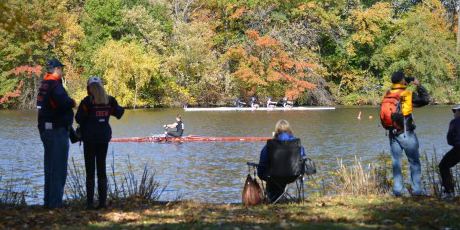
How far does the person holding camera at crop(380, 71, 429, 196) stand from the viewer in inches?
392

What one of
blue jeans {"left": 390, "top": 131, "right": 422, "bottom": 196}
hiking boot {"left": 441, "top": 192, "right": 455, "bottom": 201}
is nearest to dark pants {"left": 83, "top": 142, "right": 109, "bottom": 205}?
blue jeans {"left": 390, "top": 131, "right": 422, "bottom": 196}

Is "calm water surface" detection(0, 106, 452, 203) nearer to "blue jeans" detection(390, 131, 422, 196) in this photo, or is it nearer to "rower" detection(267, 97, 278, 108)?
"blue jeans" detection(390, 131, 422, 196)

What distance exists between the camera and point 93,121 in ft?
30.2

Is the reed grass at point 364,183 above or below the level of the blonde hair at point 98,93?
below

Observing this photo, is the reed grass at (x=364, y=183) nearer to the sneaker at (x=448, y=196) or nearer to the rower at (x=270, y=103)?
the sneaker at (x=448, y=196)

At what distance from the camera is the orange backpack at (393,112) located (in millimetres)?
9914

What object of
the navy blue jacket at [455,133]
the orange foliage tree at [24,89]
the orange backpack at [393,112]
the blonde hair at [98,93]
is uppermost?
the orange foliage tree at [24,89]

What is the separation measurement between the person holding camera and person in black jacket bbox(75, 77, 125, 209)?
382 centimetres

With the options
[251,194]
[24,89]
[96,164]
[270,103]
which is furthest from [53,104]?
[24,89]

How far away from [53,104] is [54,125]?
0.87ft

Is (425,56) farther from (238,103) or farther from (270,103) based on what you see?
(238,103)

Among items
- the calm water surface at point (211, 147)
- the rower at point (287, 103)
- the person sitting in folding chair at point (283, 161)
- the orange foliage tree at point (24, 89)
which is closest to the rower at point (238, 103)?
the rower at point (287, 103)

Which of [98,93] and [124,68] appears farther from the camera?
[124,68]

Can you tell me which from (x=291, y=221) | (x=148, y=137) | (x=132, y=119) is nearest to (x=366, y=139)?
(x=148, y=137)
